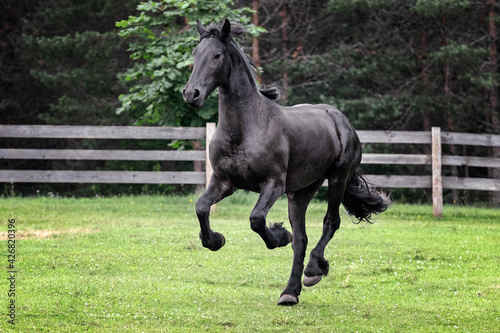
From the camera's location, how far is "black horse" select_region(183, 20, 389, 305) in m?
5.67

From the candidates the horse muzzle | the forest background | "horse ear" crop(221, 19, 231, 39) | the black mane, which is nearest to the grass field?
the horse muzzle

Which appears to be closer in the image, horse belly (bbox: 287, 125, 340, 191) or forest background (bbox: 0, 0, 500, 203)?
horse belly (bbox: 287, 125, 340, 191)

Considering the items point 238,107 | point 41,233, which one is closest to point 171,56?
point 41,233

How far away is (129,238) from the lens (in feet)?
34.4

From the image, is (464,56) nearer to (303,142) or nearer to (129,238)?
(129,238)

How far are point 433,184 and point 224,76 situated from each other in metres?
9.22

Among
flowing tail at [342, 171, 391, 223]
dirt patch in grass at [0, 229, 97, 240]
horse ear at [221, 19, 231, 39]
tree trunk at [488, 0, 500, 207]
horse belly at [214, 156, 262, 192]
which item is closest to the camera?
horse ear at [221, 19, 231, 39]

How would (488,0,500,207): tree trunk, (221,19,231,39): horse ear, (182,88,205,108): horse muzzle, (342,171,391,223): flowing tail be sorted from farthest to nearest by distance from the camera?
(488,0,500,207): tree trunk, (342,171,391,223): flowing tail, (221,19,231,39): horse ear, (182,88,205,108): horse muzzle

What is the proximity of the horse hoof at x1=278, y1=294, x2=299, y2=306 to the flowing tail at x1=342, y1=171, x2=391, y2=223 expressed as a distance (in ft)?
5.80

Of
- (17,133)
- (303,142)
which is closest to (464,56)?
(17,133)

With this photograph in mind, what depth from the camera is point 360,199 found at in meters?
7.74

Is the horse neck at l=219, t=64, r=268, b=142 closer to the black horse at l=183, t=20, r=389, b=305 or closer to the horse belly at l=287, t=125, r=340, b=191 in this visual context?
the black horse at l=183, t=20, r=389, b=305

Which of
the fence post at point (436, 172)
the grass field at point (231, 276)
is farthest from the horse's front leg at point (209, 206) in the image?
the fence post at point (436, 172)

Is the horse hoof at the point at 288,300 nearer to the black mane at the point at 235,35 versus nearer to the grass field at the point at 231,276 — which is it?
the grass field at the point at 231,276
